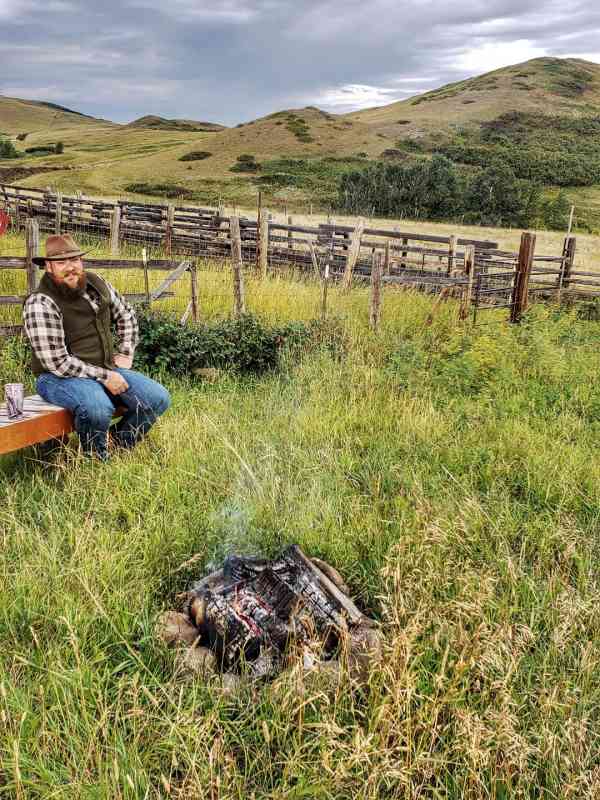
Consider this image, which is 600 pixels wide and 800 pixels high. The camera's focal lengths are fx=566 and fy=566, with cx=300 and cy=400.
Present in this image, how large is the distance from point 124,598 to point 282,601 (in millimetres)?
728

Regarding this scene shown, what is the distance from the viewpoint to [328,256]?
46.5 ft

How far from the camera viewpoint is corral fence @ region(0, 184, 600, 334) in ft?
27.5

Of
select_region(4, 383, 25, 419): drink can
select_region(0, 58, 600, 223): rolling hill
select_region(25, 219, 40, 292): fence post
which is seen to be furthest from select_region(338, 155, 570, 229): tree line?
select_region(4, 383, 25, 419): drink can

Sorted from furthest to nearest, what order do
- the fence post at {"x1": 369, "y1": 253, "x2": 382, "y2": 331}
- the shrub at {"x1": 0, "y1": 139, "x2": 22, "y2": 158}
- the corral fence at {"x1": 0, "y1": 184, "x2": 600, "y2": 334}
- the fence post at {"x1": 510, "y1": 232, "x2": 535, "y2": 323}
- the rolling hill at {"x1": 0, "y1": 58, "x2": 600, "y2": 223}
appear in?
the shrub at {"x1": 0, "y1": 139, "x2": 22, "y2": 158} → the rolling hill at {"x1": 0, "y1": 58, "x2": 600, "y2": 223} → the fence post at {"x1": 510, "y1": 232, "x2": 535, "y2": 323} → the corral fence at {"x1": 0, "y1": 184, "x2": 600, "y2": 334} → the fence post at {"x1": 369, "y1": 253, "x2": 382, "y2": 331}

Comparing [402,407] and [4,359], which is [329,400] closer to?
[402,407]

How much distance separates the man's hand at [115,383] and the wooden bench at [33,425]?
12.7 inches

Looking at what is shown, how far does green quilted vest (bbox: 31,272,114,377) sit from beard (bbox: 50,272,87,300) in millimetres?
15

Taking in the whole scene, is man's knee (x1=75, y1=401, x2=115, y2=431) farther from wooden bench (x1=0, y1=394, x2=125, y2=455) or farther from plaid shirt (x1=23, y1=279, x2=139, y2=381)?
plaid shirt (x1=23, y1=279, x2=139, y2=381)

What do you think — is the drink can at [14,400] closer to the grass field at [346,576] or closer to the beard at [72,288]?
the grass field at [346,576]

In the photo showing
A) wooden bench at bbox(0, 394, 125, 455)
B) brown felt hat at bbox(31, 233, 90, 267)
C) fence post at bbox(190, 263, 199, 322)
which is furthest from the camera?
fence post at bbox(190, 263, 199, 322)

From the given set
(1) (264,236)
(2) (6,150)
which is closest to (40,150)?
(2) (6,150)

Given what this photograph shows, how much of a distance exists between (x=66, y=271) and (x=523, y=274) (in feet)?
25.4

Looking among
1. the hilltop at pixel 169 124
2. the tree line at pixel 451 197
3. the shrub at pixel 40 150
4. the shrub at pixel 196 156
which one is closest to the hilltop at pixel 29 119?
the hilltop at pixel 169 124

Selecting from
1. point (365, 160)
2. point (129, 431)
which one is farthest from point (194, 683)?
point (365, 160)
